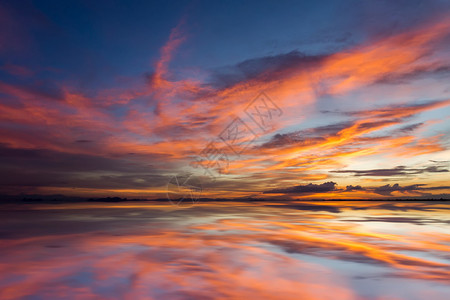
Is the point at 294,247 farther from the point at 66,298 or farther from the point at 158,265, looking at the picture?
the point at 66,298

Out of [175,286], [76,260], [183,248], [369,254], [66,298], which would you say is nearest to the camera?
[66,298]

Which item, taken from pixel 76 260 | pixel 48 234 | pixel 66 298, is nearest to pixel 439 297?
pixel 66 298

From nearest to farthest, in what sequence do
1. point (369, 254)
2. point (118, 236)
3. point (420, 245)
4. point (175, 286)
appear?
point (175, 286) → point (369, 254) → point (420, 245) → point (118, 236)

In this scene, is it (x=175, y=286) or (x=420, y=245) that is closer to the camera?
(x=175, y=286)

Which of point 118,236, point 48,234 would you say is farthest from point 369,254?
point 48,234

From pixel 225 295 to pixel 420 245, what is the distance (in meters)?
9.11

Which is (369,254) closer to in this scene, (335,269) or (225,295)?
(335,269)

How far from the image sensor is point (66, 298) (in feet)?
18.2

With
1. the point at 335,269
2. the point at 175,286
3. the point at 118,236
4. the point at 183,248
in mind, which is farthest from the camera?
the point at 118,236

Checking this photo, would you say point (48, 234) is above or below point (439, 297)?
above

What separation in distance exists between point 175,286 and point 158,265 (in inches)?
76.3

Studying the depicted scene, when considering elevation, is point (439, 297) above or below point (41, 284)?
below

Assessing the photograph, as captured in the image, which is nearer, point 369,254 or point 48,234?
point 369,254

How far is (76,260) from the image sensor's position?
870 cm
